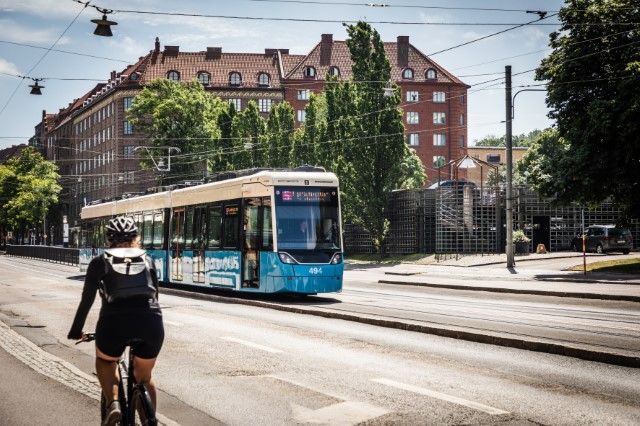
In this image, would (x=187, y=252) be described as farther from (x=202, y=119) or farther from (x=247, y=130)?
(x=202, y=119)

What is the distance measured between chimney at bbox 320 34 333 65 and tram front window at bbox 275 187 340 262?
8636cm

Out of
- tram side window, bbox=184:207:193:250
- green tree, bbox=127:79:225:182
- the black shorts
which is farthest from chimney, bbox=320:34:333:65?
the black shorts

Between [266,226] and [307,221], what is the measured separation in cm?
99

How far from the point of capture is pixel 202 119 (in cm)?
7231

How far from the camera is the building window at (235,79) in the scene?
105 m

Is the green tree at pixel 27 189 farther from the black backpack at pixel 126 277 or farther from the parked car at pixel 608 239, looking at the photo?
the black backpack at pixel 126 277

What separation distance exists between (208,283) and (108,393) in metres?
18.3

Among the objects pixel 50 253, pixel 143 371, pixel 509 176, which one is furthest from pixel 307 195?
pixel 50 253

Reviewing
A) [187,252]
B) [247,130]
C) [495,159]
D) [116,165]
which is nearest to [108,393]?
[187,252]

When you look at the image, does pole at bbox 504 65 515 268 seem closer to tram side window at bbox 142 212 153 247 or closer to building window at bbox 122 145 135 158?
tram side window at bbox 142 212 153 247

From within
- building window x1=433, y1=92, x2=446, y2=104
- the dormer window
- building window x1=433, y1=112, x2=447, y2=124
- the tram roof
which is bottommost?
the tram roof

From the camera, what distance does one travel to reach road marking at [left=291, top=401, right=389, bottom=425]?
24.1 ft

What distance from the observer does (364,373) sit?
32.3 feet

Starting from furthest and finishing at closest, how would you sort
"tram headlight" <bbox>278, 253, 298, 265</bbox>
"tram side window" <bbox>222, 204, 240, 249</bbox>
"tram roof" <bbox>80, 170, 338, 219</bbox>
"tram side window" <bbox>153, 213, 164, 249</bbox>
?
"tram side window" <bbox>153, 213, 164, 249</bbox> < "tram side window" <bbox>222, 204, 240, 249</bbox> < "tram roof" <bbox>80, 170, 338, 219</bbox> < "tram headlight" <bbox>278, 253, 298, 265</bbox>
